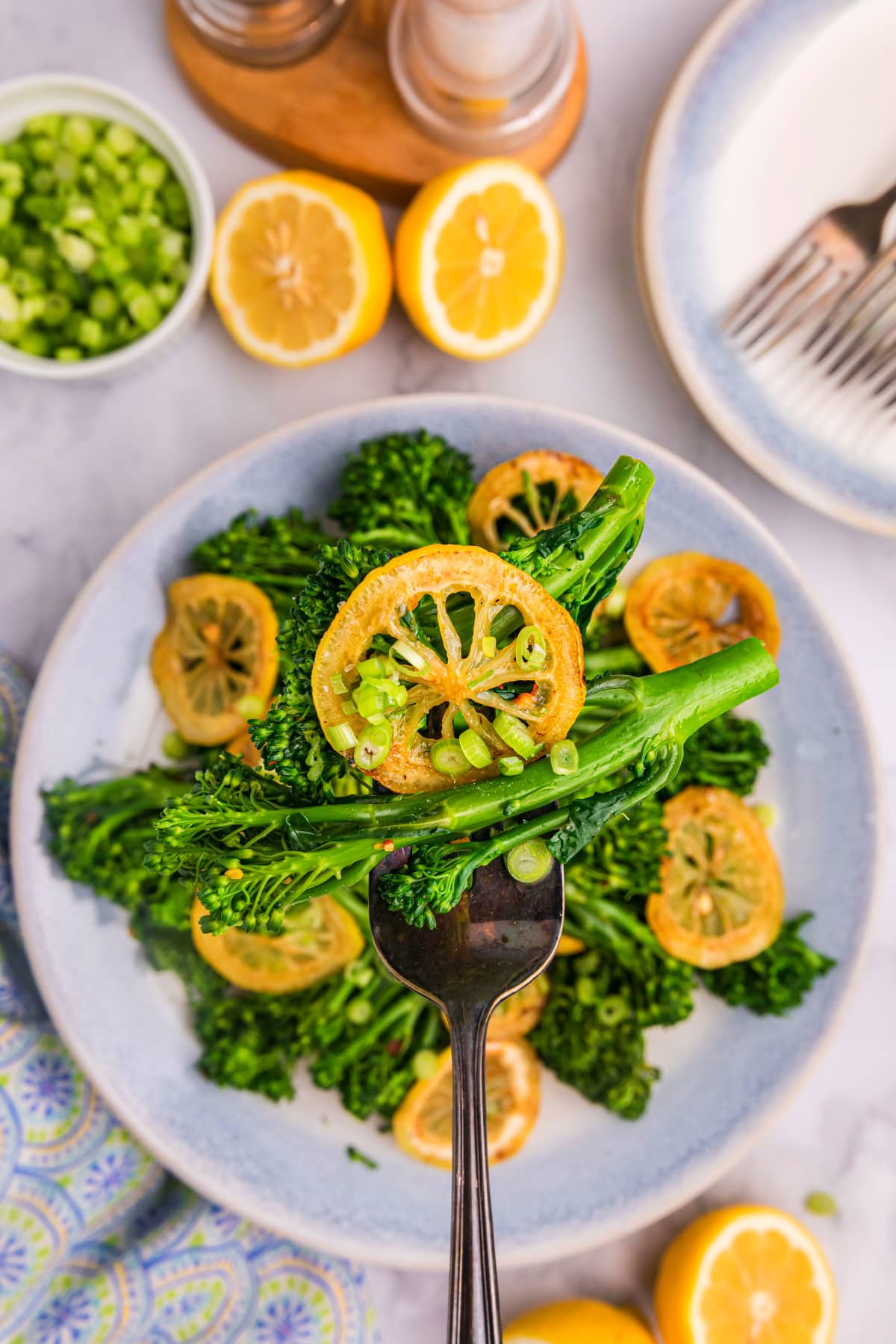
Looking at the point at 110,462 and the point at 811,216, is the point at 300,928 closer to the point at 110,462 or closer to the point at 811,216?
the point at 110,462

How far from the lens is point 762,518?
298 cm

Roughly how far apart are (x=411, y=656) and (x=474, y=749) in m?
0.19

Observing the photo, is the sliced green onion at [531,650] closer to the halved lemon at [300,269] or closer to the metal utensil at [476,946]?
the metal utensil at [476,946]

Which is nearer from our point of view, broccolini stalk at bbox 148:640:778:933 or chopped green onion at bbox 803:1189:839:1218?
broccolini stalk at bbox 148:640:778:933

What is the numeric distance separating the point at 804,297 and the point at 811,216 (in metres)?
0.29

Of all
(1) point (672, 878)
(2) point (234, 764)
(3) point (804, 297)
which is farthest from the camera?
(3) point (804, 297)

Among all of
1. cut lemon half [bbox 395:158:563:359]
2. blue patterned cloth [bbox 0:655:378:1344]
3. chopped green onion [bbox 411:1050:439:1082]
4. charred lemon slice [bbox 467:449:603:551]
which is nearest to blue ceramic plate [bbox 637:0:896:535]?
cut lemon half [bbox 395:158:563:359]

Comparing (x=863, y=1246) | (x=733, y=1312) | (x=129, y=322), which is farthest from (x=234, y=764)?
(x=863, y=1246)

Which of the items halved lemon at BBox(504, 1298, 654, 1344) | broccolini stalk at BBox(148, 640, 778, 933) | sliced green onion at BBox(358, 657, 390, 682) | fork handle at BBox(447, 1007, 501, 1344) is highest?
sliced green onion at BBox(358, 657, 390, 682)

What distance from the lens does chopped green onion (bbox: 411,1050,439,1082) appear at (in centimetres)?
265

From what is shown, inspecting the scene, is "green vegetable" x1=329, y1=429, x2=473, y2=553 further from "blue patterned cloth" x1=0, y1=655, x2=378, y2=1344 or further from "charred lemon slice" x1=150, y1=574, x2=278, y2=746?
"blue patterned cloth" x1=0, y1=655, x2=378, y2=1344

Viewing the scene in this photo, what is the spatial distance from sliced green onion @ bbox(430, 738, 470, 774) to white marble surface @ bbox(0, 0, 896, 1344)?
5.01 feet

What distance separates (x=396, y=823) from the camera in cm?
175

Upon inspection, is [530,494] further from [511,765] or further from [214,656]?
[511,765]
